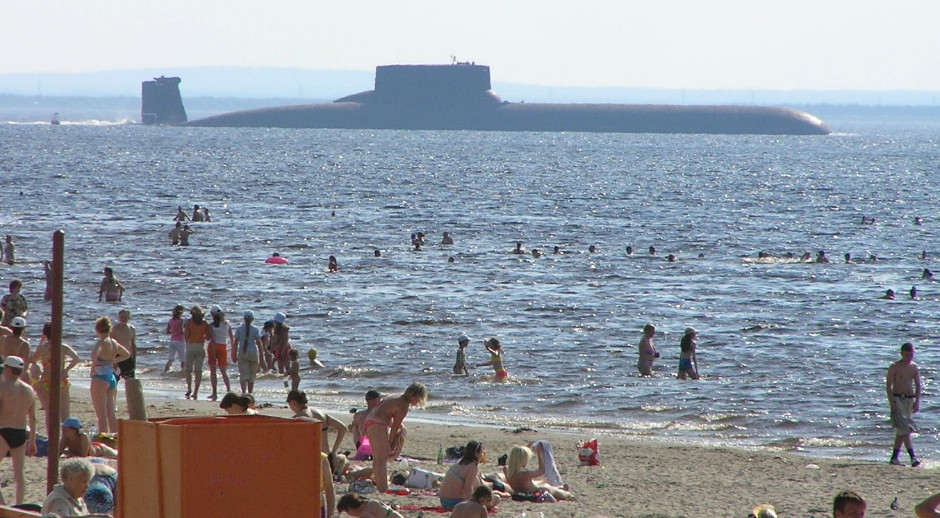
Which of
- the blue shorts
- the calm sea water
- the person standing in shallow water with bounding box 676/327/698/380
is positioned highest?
the blue shorts

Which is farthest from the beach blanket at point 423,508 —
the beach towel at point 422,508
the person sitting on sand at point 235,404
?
the person sitting on sand at point 235,404

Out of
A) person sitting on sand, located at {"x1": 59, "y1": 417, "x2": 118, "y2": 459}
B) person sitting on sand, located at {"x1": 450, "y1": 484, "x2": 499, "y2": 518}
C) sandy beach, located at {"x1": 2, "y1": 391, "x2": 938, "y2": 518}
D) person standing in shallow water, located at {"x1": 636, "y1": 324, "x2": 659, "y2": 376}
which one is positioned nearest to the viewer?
person sitting on sand, located at {"x1": 450, "y1": 484, "x2": 499, "y2": 518}

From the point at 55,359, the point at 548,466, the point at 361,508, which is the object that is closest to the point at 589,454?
the point at 548,466

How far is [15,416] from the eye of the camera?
30.8 ft

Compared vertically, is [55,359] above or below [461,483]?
above

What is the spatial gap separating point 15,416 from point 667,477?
6530 millimetres

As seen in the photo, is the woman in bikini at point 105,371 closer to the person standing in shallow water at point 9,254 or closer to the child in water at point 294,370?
the child in water at point 294,370

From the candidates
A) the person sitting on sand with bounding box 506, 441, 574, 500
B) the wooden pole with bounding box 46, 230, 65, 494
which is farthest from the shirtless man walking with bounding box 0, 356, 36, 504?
the person sitting on sand with bounding box 506, 441, 574, 500

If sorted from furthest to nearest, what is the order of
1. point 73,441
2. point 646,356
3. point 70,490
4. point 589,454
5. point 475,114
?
point 475,114, point 646,356, point 589,454, point 73,441, point 70,490

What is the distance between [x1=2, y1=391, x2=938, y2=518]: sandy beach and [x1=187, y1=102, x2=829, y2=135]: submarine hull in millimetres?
166855

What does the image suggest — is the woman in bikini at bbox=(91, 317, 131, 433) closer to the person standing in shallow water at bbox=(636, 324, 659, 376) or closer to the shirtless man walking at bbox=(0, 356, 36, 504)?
the shirtless man walking at bbox=(0, 356, 36, 504)

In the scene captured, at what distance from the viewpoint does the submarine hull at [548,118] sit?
18075 centimetres

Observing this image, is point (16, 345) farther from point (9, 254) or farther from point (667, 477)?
point (9, 254)

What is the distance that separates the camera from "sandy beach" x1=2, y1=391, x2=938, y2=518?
10914 mm
